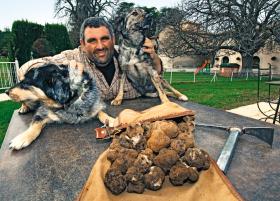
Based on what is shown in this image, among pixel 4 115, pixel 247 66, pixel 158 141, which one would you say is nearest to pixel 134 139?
pixel 158 141

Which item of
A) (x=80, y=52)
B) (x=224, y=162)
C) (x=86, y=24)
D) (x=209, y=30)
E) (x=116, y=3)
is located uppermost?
(x=116, y=3)

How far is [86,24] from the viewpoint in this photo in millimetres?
2773

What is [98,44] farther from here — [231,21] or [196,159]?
[231,21]

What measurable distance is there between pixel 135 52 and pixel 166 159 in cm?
229

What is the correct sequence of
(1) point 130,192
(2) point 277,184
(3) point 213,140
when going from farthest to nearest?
(3) point 213,140, (2) point 277,184, (1) point 130,192

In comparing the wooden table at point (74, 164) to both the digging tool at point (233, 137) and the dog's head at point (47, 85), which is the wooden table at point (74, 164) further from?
the dog's head at point (47, 85)

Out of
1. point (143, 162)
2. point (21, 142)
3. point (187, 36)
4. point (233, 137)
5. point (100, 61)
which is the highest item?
point (187, 36)

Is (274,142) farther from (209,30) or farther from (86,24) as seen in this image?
(209,30)

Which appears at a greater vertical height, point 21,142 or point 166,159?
point 166,159

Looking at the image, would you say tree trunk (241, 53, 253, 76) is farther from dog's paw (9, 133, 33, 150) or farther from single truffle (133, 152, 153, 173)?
single truffle (133, 152, 153, 173)

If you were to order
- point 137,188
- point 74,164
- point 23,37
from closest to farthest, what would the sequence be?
point 137,188 → point 74,164 → point 23,37

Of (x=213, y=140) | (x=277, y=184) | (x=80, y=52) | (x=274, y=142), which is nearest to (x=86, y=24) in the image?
(x=80, y=52)

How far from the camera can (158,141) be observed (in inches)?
41.8

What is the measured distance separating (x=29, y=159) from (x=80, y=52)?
1.74 meters
